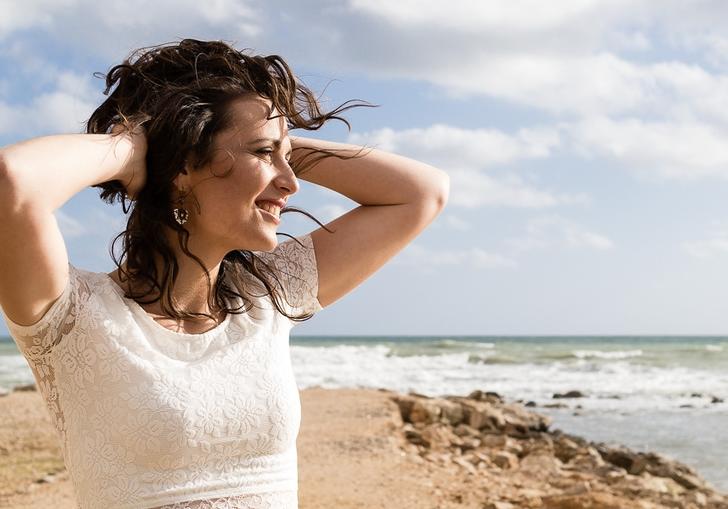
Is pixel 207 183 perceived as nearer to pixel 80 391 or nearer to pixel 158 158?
pixel 158 158

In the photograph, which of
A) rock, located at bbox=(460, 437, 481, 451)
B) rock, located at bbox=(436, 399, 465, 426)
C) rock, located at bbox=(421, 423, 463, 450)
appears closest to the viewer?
rock, located at bbox=(421, 423, 463, 450)

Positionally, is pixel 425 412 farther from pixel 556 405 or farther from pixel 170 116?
pixel 170 116

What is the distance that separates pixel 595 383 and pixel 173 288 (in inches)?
853

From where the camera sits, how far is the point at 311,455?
29.9ft

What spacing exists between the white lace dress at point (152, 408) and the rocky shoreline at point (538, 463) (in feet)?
15.6

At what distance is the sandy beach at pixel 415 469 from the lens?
7.10m

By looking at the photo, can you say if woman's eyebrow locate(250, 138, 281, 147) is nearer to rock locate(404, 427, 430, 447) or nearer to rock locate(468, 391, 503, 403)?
rock locate(404, 427, 430, 447)

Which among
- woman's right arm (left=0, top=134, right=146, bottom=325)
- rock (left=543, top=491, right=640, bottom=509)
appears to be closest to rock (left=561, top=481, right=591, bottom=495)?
rock (left=543, top=491, right=640, bottom=509)

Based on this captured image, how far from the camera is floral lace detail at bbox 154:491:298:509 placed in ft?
7.04

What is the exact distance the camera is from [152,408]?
213 cm

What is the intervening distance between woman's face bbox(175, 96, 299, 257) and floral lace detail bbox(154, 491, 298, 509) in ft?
1.94

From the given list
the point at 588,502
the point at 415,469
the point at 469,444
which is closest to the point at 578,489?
the point at 588,502

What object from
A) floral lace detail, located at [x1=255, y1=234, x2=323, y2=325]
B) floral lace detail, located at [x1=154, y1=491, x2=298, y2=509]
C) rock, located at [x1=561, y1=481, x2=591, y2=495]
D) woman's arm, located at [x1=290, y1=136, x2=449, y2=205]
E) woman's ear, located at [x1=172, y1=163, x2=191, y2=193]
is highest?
woman's arm, located at [x1=290, y1=136, x2=449, y2=205]

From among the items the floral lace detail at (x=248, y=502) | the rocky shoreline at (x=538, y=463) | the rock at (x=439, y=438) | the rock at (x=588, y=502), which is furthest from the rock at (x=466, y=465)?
the floral lace detail at (x=248, y=502)
